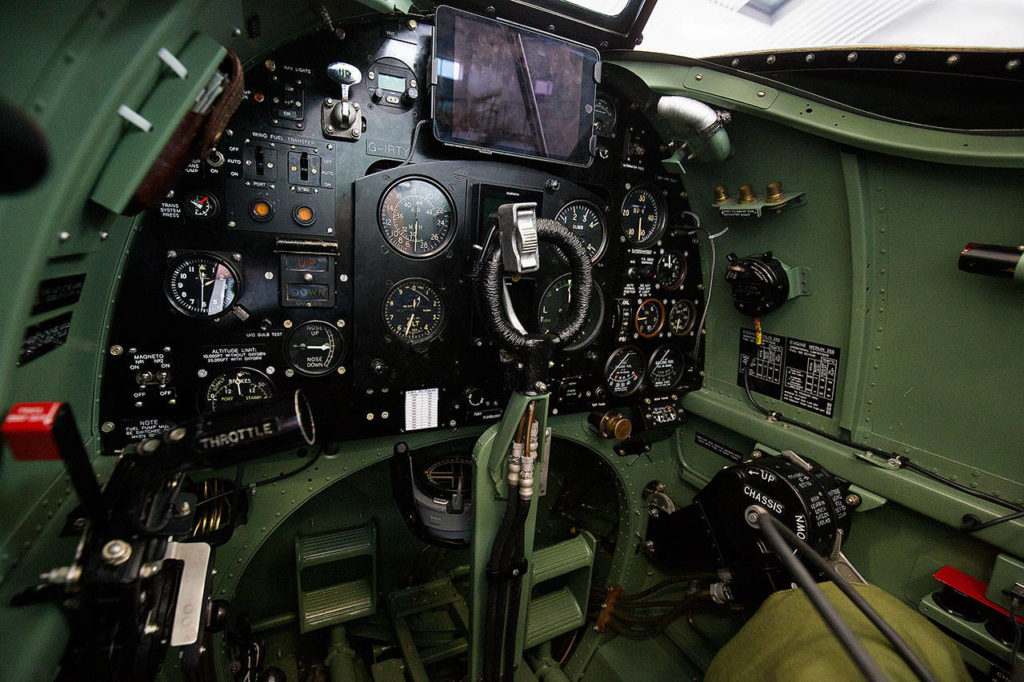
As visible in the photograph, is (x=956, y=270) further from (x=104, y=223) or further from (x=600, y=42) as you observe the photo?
(x=104, y=223)

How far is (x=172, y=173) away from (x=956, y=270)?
2528 mm

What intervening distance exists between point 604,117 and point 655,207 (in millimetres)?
536

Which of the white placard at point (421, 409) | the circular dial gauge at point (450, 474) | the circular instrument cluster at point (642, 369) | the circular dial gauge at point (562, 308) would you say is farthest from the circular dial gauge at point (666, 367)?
the white placard at point (421, 409)

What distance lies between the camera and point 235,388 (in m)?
1.69

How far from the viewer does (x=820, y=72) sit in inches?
69.3

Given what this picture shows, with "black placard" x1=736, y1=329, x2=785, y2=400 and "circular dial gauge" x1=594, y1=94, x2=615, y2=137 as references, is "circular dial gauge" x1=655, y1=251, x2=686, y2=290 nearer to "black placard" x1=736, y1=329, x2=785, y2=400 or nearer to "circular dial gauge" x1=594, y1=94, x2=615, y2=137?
"black placard" x1=736, y1=329, x2=785, y2=400

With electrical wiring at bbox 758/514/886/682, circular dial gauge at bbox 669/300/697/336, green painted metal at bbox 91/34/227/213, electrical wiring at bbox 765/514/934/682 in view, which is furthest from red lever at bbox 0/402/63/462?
circular dial gauge at bbox 669/300/697/336

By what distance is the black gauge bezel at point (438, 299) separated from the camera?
6.03 ft

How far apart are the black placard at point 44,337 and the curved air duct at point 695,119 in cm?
223

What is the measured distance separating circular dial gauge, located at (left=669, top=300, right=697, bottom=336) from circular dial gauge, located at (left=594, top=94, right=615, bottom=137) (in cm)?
99

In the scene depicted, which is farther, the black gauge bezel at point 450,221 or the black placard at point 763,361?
the black placard at point 763,361

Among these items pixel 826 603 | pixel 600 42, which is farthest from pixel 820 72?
pixel 826 603

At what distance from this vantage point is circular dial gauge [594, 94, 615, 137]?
2141 millimetres

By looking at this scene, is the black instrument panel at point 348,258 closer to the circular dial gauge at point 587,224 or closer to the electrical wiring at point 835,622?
the circular dial gauge at point 587,224
